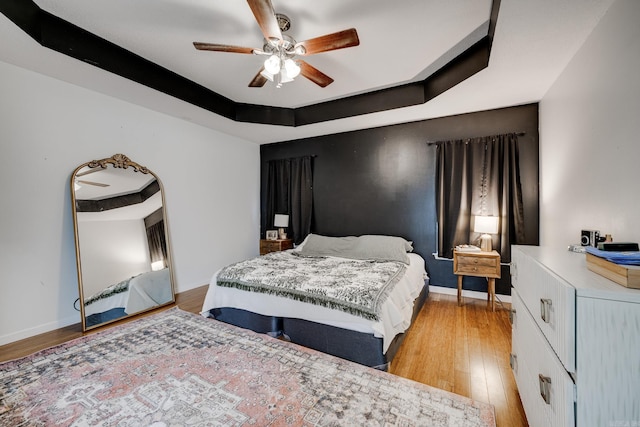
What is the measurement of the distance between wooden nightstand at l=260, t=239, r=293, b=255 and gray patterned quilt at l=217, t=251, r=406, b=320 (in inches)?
48.1

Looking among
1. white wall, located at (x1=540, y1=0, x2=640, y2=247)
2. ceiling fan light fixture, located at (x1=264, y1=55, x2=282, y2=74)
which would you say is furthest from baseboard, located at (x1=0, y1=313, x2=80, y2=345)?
white wall, located at (x1=540, y1=0, x2=640, y2=247)

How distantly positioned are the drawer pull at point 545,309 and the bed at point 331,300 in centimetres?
96

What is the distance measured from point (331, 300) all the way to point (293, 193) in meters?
2.84

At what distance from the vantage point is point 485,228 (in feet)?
9.91

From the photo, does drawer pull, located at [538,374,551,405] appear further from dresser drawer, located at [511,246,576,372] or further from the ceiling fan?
the ceiling fan

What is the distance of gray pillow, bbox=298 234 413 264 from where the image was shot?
3224mm

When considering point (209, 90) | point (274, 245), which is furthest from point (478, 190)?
point (209, 90)

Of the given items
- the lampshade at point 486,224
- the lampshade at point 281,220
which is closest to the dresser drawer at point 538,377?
the lampshade at point 486,224

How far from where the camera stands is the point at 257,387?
1.69 meters

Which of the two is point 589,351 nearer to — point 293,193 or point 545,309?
point 545,309

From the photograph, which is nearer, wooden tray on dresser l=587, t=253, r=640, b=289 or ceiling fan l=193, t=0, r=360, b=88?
wooden tray on dresser l=587, t=253, r=640, b=289

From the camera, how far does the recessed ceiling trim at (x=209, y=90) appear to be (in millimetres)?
1952

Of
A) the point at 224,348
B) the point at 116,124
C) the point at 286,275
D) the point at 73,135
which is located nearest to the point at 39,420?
the point at 224,348

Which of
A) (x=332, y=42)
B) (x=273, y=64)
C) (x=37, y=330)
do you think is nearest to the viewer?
(x=332, y=42)
